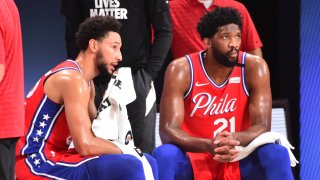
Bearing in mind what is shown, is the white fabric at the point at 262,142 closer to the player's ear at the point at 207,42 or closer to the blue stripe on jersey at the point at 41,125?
the player's ear at the point at 207,42

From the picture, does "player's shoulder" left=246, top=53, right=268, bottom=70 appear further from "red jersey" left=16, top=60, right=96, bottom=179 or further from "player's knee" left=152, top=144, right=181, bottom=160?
"red jersey" left=16, top=60, right=96, bottom=179

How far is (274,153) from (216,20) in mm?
882

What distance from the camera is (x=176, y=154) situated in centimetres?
368

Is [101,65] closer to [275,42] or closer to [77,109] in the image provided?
[77,109]

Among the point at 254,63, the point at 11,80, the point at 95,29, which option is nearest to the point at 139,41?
the point at 95,29

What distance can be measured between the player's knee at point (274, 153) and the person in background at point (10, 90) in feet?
4.22

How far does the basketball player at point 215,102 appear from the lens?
3752 mm

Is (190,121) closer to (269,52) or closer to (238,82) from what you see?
(238,82)

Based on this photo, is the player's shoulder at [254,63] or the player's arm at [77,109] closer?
the player's arm at [77,109]

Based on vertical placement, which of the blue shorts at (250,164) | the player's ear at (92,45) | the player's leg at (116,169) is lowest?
the blue shorts at (250,164)

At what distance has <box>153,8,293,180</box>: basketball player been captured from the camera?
375cm

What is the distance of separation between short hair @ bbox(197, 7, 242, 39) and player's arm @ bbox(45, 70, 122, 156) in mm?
944

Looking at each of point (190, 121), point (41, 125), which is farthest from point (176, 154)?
point (41, 125)

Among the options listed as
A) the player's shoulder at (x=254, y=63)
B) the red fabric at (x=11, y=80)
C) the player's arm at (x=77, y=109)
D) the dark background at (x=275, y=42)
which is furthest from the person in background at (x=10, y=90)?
the dark background at (x=275, y=42)
